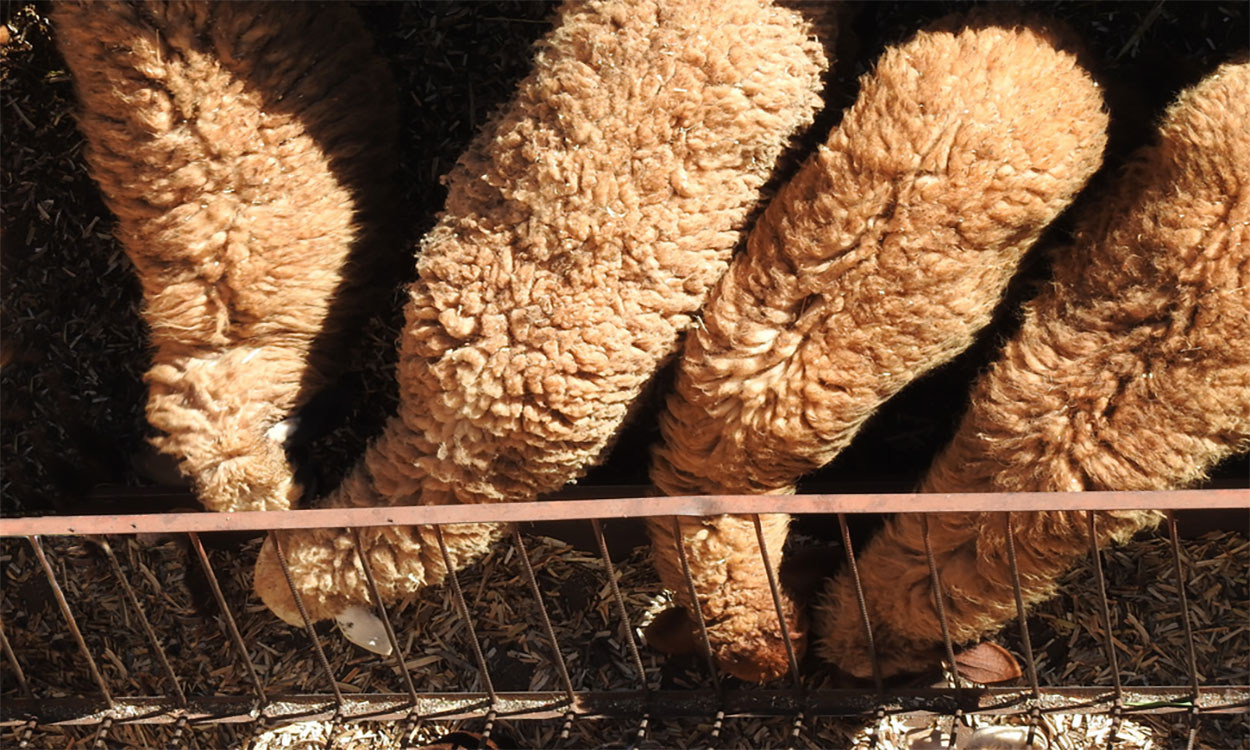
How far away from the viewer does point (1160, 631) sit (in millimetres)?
2082

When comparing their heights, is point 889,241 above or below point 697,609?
above

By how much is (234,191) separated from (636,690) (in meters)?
1.10

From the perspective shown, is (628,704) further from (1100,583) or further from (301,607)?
(1100,583)

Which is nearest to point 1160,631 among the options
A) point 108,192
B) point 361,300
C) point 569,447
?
point 569,447

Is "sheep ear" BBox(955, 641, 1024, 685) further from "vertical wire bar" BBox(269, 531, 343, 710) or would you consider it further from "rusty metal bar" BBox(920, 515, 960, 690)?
"vertical wire bar" BBox(269, 531, 343, 710)

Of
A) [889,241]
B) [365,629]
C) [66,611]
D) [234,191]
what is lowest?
[66,611]

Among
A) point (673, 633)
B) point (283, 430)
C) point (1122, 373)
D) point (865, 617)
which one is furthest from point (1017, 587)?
point (283, 430)

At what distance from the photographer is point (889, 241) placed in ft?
5.30

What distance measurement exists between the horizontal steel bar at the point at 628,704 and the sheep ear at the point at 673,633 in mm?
138

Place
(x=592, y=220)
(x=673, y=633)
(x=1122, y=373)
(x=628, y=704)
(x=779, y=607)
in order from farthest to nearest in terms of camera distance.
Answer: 1. (x=673, y=633)
2. (x=628, y=704)
3. (x=779, y=607)
4. (x=592, y=220)
5. (x=1122, y=373)

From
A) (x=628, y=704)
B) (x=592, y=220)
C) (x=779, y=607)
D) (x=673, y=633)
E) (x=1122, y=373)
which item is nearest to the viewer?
(x=1122, y=373)

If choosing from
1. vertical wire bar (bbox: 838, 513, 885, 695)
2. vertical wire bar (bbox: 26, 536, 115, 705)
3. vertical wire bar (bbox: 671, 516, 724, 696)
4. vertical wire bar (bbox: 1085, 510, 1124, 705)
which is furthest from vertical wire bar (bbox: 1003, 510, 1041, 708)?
vertical wire bar (bbox: 26, 536, 115, 705)

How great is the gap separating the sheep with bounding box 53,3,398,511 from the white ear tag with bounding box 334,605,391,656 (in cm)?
26

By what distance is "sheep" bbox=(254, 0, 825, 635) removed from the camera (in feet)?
5.49
